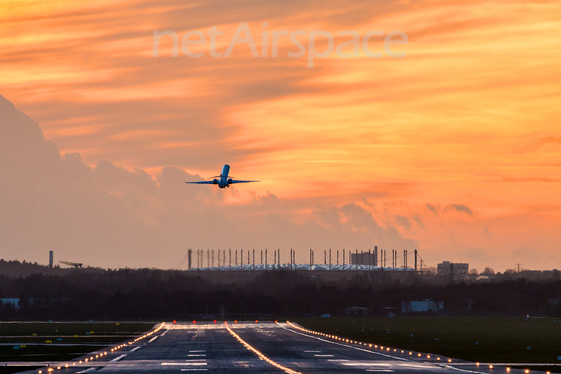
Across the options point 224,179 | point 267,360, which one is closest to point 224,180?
point 224,179

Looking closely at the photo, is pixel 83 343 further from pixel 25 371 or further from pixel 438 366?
pixel 438 366

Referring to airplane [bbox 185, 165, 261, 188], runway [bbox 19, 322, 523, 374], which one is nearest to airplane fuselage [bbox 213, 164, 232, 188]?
airplane [bbox 185, 165, 261, 188]

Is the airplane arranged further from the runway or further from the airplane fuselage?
the runway

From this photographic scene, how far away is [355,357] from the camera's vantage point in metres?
81.9

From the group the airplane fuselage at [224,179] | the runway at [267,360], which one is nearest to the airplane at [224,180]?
the airplane fuselage at [224,179]

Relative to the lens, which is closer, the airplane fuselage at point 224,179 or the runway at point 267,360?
the runway at point 267,360

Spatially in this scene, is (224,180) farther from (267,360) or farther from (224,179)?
(267,360)

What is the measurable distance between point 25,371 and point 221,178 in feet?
123

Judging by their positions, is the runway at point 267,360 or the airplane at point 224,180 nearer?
the runway at point 267,360

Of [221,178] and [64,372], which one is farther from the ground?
[221,178]

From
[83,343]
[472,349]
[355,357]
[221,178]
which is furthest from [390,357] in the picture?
Result: [83,343]

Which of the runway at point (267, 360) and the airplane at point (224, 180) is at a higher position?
the airplane at point (224, 180)

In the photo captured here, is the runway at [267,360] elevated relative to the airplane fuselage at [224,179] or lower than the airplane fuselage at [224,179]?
lower

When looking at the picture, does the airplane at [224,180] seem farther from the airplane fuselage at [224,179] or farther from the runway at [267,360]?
the runway at [267,360]
